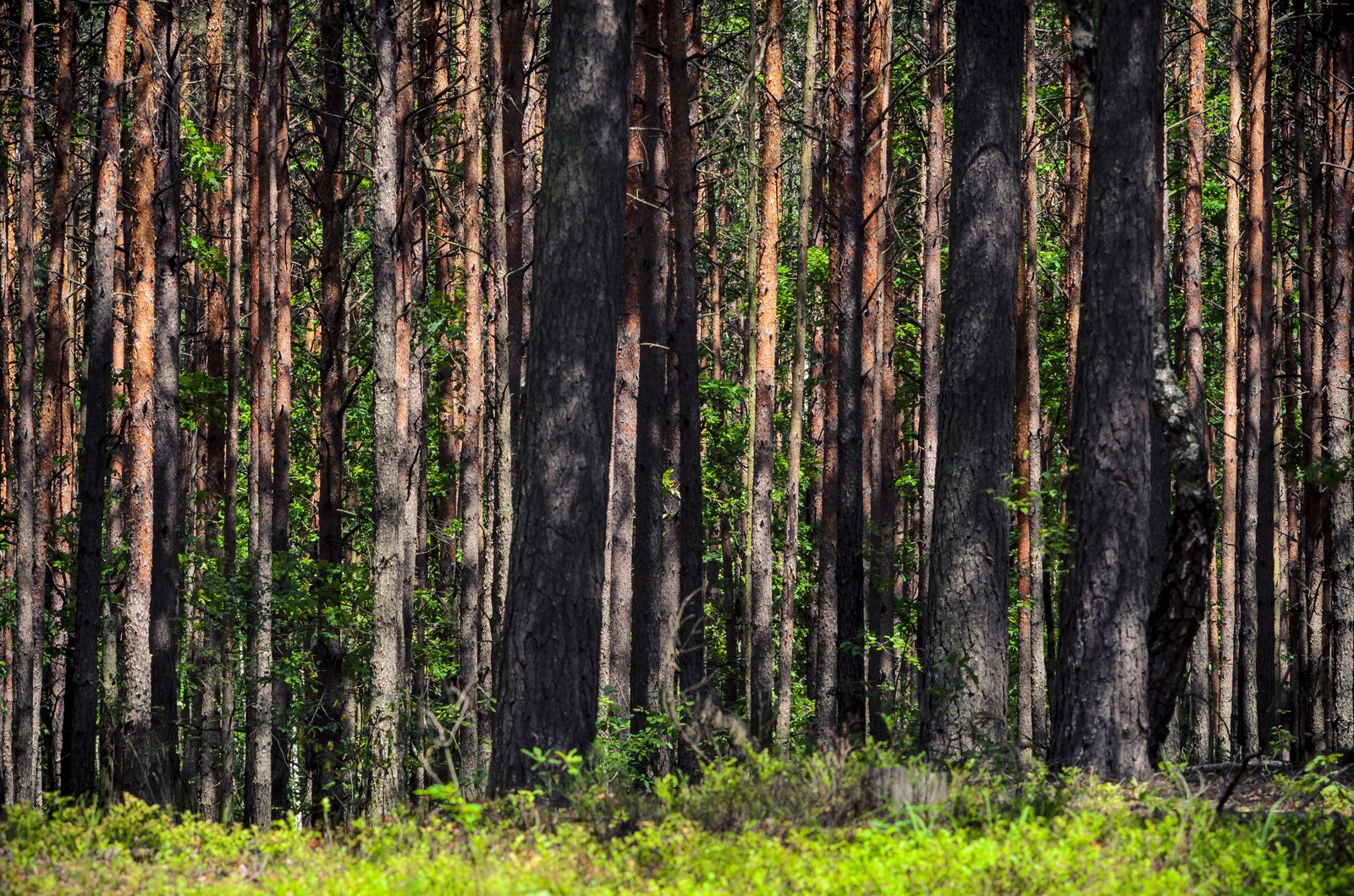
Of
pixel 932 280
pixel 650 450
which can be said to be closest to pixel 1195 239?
pixel 932 280

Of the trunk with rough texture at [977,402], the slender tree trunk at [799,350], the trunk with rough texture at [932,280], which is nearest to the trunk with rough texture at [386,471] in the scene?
the trunk with rough texture at [977,402]

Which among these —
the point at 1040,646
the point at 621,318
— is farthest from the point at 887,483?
the point at 621,318

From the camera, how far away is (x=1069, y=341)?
20859 mm

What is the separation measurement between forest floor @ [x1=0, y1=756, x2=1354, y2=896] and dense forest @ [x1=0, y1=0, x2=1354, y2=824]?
60 centimetres

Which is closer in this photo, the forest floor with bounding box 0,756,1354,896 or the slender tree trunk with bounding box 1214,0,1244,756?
the forest floor with bounding box 0,756,1354,896

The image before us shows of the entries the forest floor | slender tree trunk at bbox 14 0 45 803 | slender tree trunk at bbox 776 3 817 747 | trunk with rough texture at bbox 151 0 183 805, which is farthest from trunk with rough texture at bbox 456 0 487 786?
the forest floor

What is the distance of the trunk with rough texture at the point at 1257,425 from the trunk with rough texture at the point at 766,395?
7.68 meters

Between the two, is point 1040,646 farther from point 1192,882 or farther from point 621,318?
point 1192,882

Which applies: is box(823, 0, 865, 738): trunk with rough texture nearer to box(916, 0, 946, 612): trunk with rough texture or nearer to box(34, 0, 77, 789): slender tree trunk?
box(916, 0, 946, 612): trunk with rough texture

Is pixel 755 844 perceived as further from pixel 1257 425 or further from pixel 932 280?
pixel 1257 425

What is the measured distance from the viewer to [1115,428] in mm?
8750

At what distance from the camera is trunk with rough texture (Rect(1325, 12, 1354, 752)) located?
1659cm

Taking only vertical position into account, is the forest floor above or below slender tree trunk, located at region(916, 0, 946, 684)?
below

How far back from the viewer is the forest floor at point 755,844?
5.42 metres
